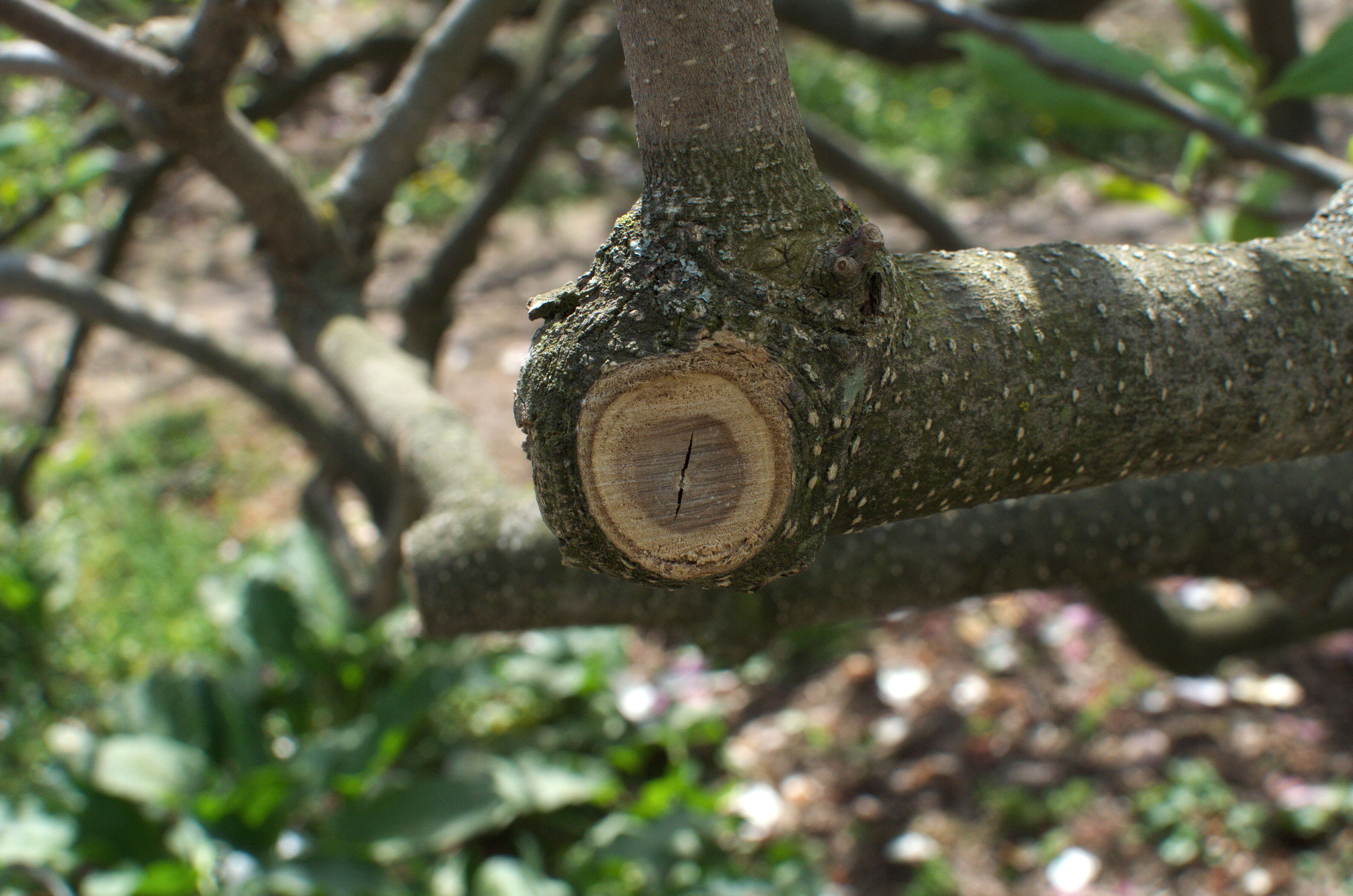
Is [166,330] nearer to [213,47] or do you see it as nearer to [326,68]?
[213,47]

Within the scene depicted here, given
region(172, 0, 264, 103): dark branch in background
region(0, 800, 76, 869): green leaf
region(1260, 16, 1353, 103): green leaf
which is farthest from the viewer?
region(0, 800, 76, 869): green leaf

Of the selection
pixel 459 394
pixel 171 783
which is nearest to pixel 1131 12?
pixel 459 394

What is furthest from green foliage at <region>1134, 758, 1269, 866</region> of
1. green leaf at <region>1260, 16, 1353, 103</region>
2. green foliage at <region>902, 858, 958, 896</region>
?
green leaf at <region>1260, 16, 1353, 103</region>

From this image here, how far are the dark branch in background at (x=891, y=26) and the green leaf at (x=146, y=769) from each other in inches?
104

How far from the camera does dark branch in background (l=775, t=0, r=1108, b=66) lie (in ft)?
9.94

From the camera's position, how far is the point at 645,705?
3221 millimetres

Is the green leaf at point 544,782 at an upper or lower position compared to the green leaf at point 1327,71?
lower

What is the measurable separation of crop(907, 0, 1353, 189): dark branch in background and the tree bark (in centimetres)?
111

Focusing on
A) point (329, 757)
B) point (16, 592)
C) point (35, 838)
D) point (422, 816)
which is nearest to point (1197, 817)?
point (422, 816)

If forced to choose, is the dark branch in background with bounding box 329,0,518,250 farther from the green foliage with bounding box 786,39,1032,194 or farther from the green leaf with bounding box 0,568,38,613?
the green foliage with bounding box 786,39,1032,194

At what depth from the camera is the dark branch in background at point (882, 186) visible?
116 inches

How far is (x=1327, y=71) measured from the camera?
1.81m

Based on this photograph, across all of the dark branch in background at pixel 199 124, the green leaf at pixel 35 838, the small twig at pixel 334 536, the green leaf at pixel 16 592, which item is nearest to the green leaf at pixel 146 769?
the green leaf at pixel 35 838

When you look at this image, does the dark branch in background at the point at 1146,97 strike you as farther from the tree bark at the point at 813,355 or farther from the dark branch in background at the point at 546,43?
the dark branch in background at the point at 546,43
